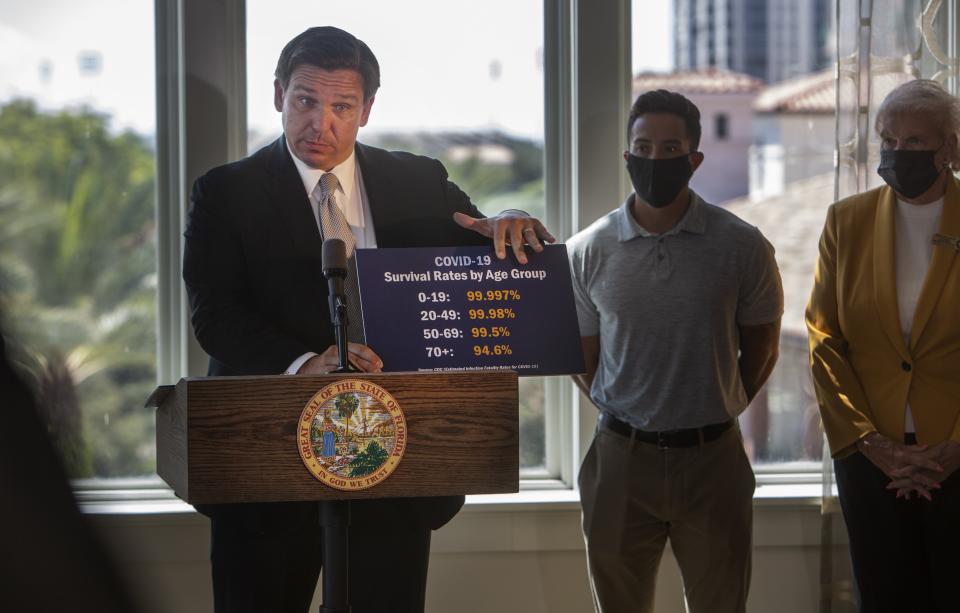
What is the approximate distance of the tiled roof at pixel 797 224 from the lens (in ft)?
10.9

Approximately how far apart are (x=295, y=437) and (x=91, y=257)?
176 centimetres

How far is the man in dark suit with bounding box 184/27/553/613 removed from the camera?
2.16m

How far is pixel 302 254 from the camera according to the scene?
225 cm

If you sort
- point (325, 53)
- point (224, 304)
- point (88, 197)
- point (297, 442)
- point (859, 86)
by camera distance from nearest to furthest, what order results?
1. point (297, 442)
2. point (224, 304)
3. point (325, 53)
4. point (859, 86)
5. point (88, 197)

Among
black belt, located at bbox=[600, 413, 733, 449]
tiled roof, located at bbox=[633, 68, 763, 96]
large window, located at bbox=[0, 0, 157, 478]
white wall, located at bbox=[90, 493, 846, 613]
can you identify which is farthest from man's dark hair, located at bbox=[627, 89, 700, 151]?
large window, located at bbox=[0, 0, 157, 478]

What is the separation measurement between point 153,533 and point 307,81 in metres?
1.45

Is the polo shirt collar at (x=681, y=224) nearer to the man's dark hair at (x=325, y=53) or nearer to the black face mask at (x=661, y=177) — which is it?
the black face mask at (x=661, y=177)

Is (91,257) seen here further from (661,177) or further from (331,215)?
(661,177)

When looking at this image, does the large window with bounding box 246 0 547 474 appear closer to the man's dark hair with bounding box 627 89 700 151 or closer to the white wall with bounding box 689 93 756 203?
the white wall with bounding box 689 93 756 203

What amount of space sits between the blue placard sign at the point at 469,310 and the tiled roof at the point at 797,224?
140 centimetres

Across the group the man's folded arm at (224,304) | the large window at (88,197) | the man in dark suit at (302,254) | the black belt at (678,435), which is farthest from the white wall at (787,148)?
the large window at (88,197)

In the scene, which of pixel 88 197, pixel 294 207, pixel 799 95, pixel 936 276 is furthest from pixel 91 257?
pixel 936 276

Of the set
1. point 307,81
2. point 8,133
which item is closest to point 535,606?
point 307,81

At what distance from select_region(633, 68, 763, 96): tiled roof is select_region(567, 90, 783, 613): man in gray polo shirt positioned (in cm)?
62
